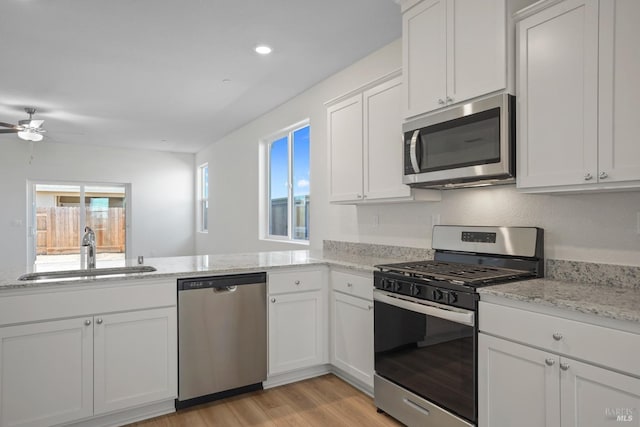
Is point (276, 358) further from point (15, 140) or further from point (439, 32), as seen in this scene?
point (15, 140)

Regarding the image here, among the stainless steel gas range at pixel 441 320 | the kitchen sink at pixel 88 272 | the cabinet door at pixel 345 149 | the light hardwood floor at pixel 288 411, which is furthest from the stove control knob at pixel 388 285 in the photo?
the kitchen sink at pixel 88 272

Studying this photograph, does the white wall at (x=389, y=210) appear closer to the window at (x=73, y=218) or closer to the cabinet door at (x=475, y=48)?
the cabinet door at (x=475, y=48)

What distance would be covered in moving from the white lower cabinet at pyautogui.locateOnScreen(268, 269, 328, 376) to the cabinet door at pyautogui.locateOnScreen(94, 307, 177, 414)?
68cm

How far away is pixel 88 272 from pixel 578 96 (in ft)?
9.27

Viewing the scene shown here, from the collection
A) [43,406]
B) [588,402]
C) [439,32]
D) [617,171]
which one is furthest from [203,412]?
[439,32]

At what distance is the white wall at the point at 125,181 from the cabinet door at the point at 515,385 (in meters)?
7.69

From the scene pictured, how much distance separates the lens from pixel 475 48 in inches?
82.3

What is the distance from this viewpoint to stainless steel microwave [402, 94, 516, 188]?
1956 millimetres

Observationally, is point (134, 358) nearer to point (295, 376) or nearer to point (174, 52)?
point (295, 376)

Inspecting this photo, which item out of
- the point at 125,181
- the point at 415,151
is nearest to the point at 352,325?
the point at 415,151

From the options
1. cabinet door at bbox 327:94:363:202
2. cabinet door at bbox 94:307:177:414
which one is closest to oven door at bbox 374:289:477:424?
cabinet door at bbox 327:94:363:202

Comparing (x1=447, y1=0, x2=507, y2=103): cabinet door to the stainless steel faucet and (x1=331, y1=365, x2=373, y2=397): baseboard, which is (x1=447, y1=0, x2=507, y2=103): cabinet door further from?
the stainless steel faucet

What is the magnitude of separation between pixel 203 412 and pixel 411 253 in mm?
1773

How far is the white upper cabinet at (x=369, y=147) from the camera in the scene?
107 inches
